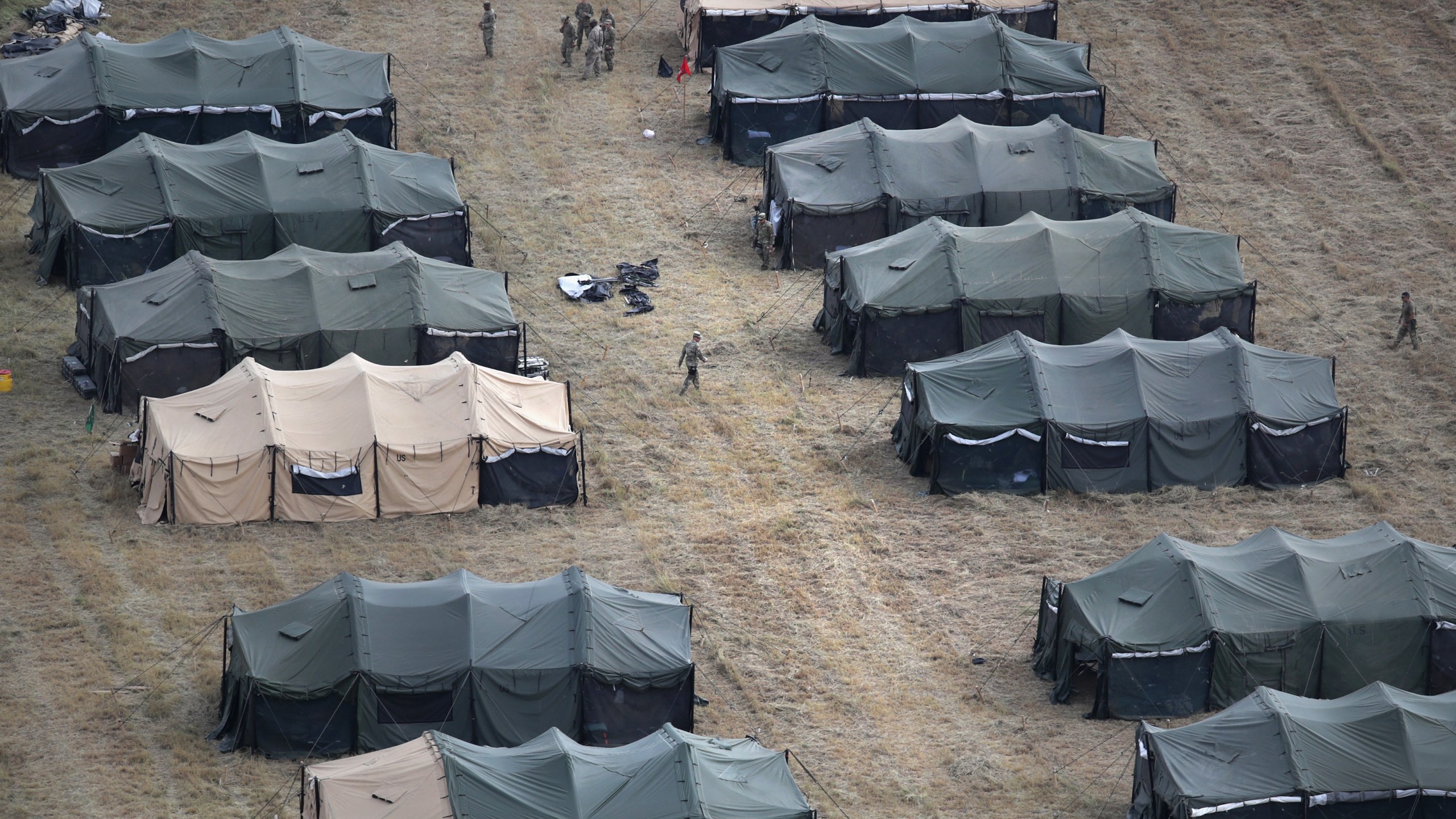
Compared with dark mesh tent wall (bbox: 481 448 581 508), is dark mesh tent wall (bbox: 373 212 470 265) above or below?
above

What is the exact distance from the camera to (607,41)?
5028 centimetres

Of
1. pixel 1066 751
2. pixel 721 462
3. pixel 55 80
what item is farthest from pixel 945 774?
pixel 55 80

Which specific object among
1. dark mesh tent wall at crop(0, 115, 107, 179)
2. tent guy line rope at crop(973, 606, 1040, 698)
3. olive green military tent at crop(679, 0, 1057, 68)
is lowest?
tent guy line rope at crop(973, 606, 1040, 698)

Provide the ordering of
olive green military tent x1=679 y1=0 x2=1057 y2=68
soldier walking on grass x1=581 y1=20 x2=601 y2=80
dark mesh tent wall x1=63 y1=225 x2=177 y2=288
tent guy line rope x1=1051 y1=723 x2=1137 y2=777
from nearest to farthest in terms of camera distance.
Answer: tent guy line rope x1=1051 y1=723 x2=1137 y2=777, dark mesh tent wall x1=63 y1=225 x2=177 y2=288, olive green military tent x1=679 y1=0 x2=1057 y2=68, soldier walking on grass x1=581 y1=20 x2=601 y2=80

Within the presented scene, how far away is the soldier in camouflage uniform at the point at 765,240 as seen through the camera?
41.8 meters

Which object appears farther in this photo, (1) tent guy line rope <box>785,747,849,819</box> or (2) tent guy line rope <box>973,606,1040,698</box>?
(2) tent guy line rope <box>973,606,1040,698</box>

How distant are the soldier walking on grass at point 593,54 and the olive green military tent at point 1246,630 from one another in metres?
26.7

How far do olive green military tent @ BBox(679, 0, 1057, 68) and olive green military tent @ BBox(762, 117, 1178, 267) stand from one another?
26.0 ft

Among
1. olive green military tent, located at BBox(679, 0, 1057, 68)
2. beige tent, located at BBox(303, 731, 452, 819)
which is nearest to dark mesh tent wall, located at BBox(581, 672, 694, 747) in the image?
beige tent, located at BBox(303, 731, 452, 819)

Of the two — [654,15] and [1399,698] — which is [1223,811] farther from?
[654,15]

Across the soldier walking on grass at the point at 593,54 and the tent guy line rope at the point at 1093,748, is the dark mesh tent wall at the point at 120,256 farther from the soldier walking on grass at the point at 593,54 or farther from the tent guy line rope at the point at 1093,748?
the tent guy line rope at the point at 1093,748

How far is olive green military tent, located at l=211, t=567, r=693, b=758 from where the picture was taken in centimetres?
2566

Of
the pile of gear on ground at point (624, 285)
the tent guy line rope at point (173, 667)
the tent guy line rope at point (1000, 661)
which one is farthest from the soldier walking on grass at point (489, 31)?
the tent guy line rope at point (1000, 661)

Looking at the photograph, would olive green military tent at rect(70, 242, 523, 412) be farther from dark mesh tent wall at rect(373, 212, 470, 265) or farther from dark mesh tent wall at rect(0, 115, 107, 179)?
dark mesh tent wall at rect(0, 115, 107, 179)
